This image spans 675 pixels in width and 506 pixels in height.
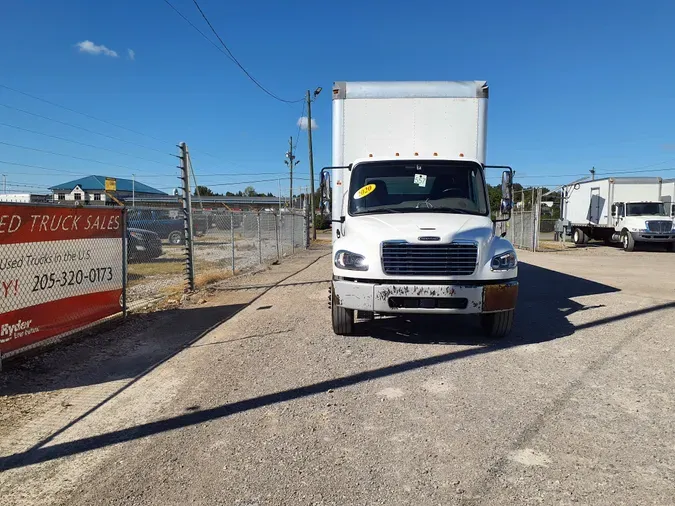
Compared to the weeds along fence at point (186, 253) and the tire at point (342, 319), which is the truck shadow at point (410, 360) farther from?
the weeds along fence at point (186, 253)

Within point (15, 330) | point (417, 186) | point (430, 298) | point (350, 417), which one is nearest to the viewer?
point (350, 417)

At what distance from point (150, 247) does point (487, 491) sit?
14492 mm

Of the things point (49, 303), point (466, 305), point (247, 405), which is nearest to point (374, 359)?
point (466, 305)

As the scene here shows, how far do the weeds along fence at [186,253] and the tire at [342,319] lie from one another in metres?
4.06

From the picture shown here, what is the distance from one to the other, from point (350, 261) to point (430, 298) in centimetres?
104

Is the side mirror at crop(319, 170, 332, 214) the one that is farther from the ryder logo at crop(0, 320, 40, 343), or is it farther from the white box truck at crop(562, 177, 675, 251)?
the white box truck at crop(562, 177, 675, 251)

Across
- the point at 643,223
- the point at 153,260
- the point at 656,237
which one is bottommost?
the point at 153,260

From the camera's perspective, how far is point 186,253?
9.93 metres

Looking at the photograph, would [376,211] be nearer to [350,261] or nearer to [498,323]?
[350,261]

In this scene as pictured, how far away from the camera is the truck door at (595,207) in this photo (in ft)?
86.2

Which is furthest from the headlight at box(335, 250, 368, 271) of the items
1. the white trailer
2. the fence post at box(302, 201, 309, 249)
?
the white trailer

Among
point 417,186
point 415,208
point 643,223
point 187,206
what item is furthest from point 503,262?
point 643,223

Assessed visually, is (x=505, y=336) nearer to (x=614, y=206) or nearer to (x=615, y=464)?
(x=615, y=464)

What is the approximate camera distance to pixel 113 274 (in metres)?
7.47
